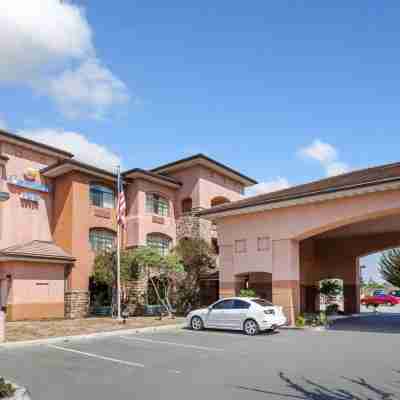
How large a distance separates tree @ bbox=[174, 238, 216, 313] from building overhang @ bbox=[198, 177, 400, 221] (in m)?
5.43

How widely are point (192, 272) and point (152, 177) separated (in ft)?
23.5

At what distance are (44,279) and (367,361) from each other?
19.8 meters

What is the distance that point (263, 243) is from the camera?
2409 cm

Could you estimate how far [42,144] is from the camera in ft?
95.8

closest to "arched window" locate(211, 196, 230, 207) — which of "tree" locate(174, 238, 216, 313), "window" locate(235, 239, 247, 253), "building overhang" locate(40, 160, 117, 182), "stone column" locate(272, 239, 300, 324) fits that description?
"tree" locate(174, 238, 216, 313)

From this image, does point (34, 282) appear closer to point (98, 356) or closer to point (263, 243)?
point (263, 243)

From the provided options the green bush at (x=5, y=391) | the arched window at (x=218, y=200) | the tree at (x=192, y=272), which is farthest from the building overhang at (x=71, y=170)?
the green bush at (x=5, y=391)

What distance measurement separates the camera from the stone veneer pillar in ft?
91.5

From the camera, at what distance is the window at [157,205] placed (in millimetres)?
32812

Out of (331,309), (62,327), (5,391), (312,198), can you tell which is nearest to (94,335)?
(62,327)

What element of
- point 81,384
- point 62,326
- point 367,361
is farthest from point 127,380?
point 62,326

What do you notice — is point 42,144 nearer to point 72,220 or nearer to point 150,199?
point 72,220

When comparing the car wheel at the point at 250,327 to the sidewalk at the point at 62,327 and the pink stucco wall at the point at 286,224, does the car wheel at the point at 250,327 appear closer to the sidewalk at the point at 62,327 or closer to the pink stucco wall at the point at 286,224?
the pink stucco wall at the point at 286,224

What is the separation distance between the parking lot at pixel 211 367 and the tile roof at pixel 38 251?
979cm
